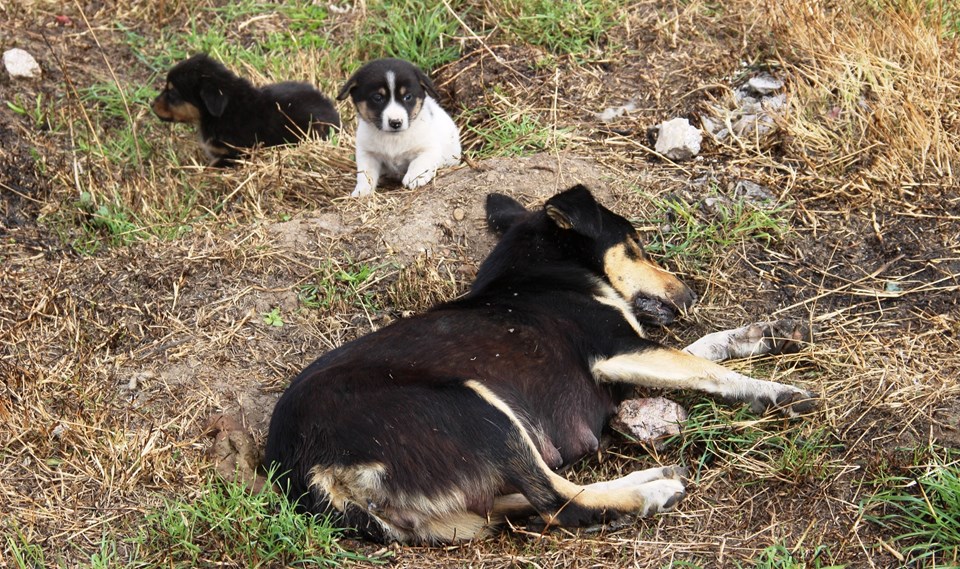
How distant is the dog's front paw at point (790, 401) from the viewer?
14.2 feet

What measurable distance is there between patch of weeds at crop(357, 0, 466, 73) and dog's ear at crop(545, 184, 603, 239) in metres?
3.34

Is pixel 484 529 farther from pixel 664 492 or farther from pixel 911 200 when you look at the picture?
pixel 911 200

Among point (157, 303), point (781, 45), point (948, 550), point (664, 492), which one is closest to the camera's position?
point (948, 550)

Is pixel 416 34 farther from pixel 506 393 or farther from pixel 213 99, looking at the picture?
pixel 506 393

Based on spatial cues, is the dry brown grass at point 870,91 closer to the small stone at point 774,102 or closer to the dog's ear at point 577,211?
the small stone at point 774,102

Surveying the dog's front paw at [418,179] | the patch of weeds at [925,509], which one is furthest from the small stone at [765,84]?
the patch of weeds at [925,509]

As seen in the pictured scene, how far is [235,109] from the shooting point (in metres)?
7.38

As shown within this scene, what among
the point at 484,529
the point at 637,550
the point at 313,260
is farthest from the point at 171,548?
the point at 313,260

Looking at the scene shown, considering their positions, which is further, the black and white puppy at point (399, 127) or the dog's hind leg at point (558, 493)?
the black and white puppy at point (399, 127)

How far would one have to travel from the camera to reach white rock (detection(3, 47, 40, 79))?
7.89m

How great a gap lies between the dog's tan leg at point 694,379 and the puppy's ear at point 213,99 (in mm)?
4014

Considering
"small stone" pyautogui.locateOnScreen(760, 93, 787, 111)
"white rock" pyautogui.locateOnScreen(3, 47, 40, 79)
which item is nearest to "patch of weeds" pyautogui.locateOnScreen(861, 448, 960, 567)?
"small stone" pyautogui.locateOnScreen(760, 93, 787, 111)

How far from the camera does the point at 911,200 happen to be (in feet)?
18.2

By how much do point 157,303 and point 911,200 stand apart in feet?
13.5
